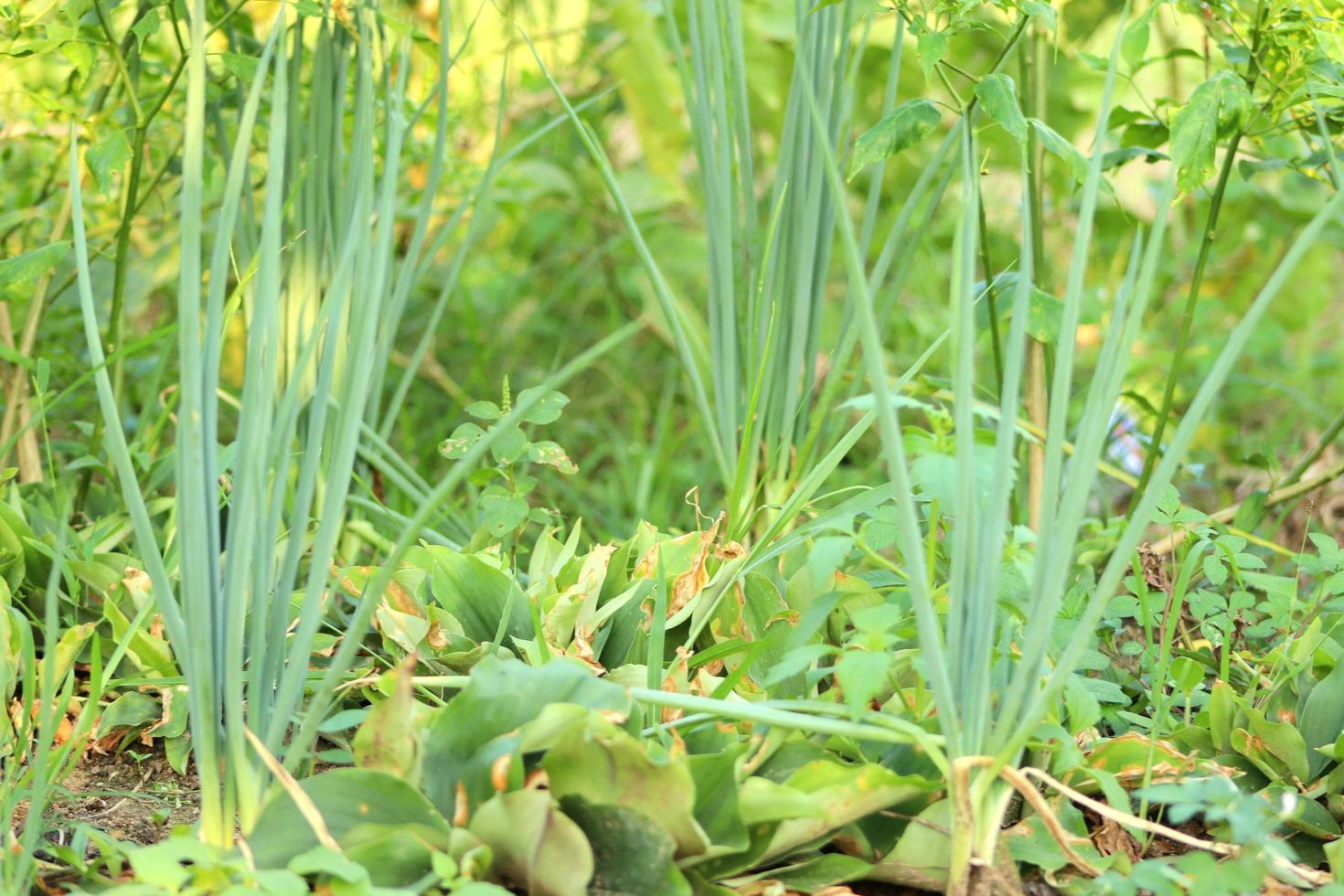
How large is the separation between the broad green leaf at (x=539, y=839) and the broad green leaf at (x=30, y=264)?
0.75 metres

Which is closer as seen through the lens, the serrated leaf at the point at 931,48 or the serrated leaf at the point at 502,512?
the serrated leaf at the point at 931,48

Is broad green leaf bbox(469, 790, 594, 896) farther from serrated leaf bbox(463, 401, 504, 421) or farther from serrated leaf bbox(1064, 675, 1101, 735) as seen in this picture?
serrated leaf bbox(463, 401, 504, 421)

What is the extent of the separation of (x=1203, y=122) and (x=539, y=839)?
2.68 ft

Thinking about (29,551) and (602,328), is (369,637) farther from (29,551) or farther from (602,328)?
(602,328)

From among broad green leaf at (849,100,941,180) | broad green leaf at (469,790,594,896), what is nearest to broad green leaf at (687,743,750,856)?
broad green leaf at (469,790,594,896)

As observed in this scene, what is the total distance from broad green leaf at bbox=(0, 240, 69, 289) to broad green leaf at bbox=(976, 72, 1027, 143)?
33.7 inches

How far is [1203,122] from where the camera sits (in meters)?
1.08

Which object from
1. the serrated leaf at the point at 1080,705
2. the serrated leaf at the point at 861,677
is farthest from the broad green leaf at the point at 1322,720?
the serrated leaf at the point at 861,677

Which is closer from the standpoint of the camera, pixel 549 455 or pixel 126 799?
pixel 126 799

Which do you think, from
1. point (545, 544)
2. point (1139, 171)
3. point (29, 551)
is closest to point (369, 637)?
point (545, 544)

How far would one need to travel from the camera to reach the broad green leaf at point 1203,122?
3.54 feet

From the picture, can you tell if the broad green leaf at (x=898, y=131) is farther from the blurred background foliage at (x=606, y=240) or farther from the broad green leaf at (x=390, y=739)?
the broad green leaf at (x=390, y=739)

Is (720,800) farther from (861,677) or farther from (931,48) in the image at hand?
(931,48)

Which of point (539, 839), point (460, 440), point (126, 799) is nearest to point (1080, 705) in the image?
point (539, 839)
